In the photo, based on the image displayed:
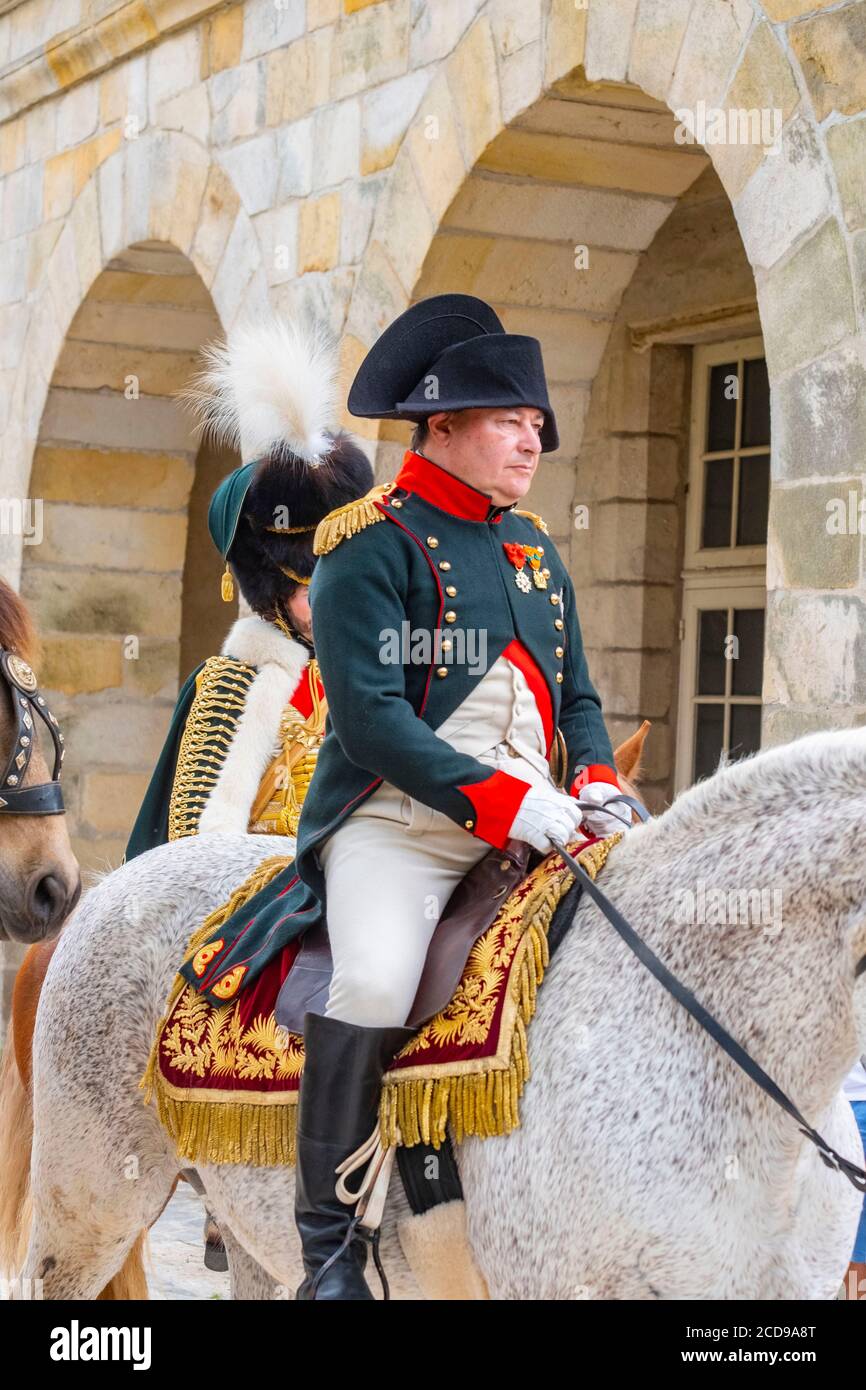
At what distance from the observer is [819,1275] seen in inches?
101

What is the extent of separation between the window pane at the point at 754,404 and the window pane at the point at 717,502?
0.17 metres

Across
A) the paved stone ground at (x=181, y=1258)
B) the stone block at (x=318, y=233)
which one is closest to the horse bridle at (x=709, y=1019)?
the paved stone ground at (x=181, y=1258)

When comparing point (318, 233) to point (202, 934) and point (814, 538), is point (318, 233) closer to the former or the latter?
point (814, 538)

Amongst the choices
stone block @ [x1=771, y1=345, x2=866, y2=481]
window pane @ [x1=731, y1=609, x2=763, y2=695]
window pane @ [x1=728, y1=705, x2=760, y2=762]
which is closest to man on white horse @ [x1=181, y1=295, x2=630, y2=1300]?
stone block @ [x1=771, y1=345, x2=866, y2=481]

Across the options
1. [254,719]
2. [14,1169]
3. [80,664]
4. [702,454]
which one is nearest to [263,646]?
[254,719]

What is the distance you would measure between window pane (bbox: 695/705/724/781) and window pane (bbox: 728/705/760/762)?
11cm

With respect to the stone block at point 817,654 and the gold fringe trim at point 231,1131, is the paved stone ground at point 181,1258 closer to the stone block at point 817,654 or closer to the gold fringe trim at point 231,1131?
the gold fringe trim at point 231,1131

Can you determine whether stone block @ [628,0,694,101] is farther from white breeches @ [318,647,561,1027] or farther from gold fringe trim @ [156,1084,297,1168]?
gold fringe trim @ [156,1084,297,1168]

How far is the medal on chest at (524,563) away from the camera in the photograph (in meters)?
3.03

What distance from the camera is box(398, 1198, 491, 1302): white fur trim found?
9.07ft

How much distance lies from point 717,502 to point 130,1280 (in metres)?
4.91
